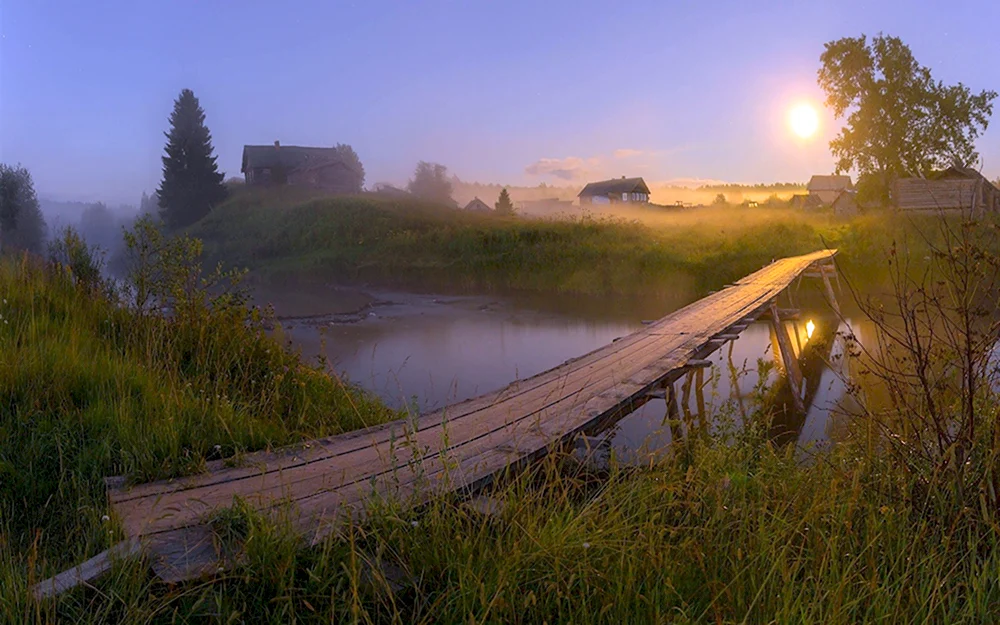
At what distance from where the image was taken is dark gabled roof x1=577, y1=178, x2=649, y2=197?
201 ft

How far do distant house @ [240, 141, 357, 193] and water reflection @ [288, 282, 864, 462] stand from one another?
3134 centimetres

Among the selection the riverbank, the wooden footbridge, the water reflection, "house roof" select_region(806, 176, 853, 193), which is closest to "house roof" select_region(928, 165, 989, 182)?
the water reflection

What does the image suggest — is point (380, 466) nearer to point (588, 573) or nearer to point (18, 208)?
point (588, 573)

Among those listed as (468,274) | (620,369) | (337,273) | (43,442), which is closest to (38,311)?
(43,442)

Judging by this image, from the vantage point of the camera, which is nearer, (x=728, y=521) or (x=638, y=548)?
(x=638, y=548)

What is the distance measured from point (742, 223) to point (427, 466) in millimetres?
27061

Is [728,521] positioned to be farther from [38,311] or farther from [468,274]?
[468,274]

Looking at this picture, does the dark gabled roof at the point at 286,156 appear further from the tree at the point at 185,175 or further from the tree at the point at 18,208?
the tree at the point at 18,208

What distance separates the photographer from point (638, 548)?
245cm

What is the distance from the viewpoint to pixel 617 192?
6138 cm

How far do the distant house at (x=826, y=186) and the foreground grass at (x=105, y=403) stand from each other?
176ft

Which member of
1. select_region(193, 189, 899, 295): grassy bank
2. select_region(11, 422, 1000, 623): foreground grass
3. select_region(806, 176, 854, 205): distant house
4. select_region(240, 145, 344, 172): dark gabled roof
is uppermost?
select_region(240, 145, 344, 172): dark gabled roof

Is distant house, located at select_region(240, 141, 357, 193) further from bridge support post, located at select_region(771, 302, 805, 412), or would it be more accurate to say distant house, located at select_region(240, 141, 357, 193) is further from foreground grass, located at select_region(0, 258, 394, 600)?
foreground grass, located at select_region(0, 258, 394, 600)

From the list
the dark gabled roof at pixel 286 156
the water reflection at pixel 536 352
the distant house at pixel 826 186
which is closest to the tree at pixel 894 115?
the water reflection at pixel 536 352
